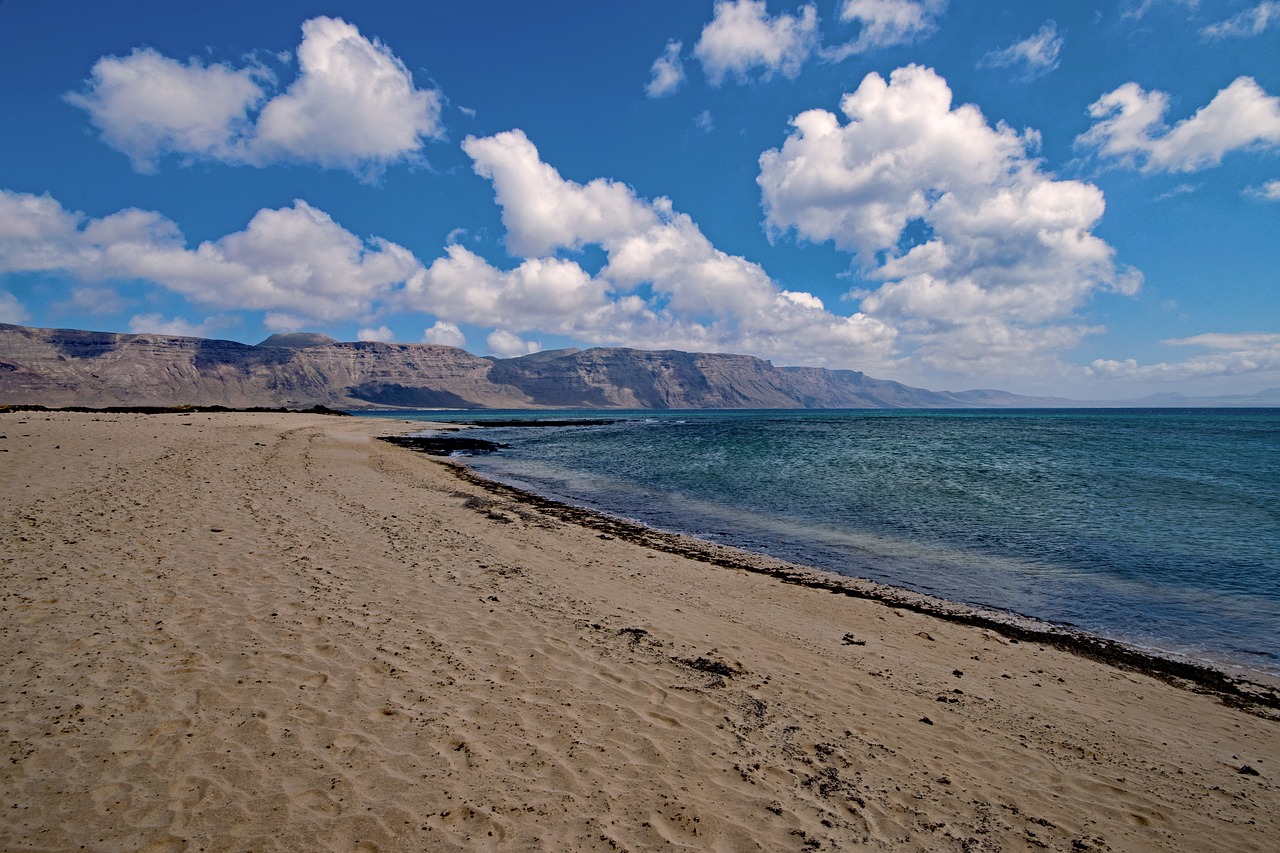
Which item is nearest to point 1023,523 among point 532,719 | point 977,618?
point 977,618

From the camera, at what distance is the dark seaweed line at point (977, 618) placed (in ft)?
26.3

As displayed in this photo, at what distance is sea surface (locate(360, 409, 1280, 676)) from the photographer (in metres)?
11.3

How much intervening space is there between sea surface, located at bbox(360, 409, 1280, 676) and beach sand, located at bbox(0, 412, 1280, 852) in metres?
3.48

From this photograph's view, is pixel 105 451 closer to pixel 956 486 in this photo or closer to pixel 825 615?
pixel 825 615

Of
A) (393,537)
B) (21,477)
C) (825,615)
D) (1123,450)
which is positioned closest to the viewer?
(825,615)

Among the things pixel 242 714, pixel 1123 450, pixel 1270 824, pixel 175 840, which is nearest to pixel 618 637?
pixel 242 714

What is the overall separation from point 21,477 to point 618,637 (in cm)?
1716

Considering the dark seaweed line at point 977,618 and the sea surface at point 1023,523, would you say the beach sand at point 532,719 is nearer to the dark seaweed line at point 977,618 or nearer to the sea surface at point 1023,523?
the dark seaweed line at point 977,618

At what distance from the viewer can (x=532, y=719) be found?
524cm

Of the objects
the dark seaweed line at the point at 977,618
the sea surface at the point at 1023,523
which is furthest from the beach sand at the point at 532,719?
the sea surface at the point at 1023,523

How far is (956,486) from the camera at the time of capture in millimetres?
26016

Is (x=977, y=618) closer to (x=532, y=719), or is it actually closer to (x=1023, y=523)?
(x=532, y=719)

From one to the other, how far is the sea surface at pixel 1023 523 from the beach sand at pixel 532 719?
348cm

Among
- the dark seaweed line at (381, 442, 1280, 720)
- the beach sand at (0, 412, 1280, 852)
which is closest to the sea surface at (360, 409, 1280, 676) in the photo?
the dark seaweed line at (381, 442, 1280, 720)
